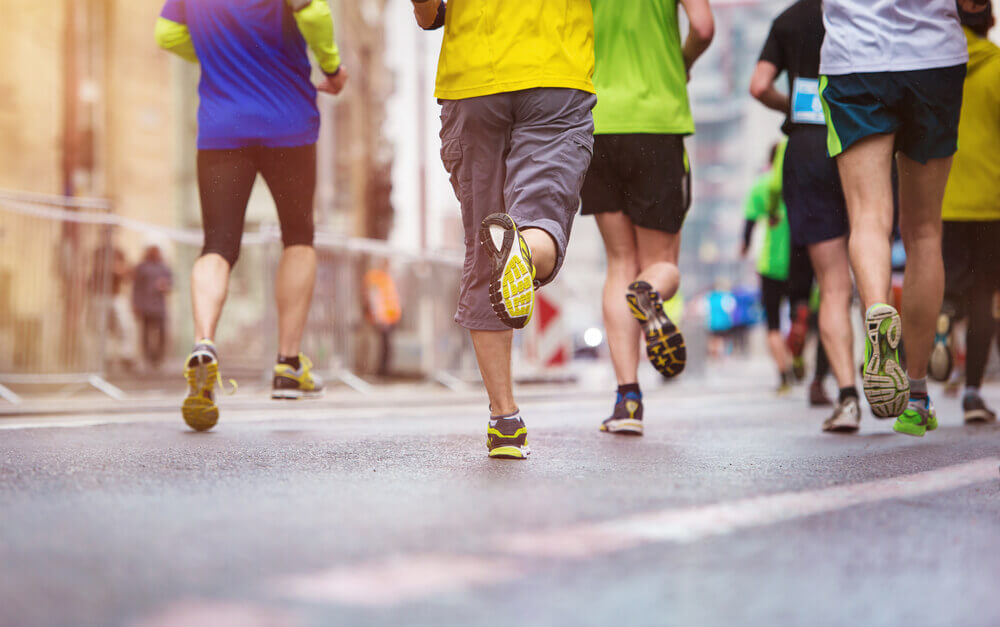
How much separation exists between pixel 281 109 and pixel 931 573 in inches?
132

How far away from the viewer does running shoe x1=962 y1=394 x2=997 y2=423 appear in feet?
16.9

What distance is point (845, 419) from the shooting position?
14.8 ft

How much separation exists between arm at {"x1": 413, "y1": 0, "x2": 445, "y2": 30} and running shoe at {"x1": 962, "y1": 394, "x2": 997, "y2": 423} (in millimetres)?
3381

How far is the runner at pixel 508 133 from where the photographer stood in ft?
10.4

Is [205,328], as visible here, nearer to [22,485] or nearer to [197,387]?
[197,387]

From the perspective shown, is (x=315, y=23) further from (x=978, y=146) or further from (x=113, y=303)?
(x=113, y=303)

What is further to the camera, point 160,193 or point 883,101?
point 160,193

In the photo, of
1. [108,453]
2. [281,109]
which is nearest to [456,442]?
[108,453]

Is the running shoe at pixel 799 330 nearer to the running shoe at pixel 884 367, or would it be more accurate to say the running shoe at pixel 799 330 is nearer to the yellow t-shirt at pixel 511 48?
the running shoe at pixel 884 367

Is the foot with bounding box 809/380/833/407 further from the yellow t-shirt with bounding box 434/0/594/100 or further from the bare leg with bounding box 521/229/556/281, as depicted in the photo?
the bare leg with bounding box 521/229/556/281

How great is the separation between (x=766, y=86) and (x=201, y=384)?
2.95m

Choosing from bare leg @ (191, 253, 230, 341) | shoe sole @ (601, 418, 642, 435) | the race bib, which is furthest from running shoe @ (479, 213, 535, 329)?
the race bib

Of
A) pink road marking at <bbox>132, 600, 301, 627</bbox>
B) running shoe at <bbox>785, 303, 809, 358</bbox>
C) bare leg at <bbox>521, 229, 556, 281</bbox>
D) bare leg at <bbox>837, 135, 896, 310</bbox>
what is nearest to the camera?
pink road marking at <bbox>132, 600, 301, 627</bbox>

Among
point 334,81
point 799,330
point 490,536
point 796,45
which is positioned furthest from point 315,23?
point 799,330
